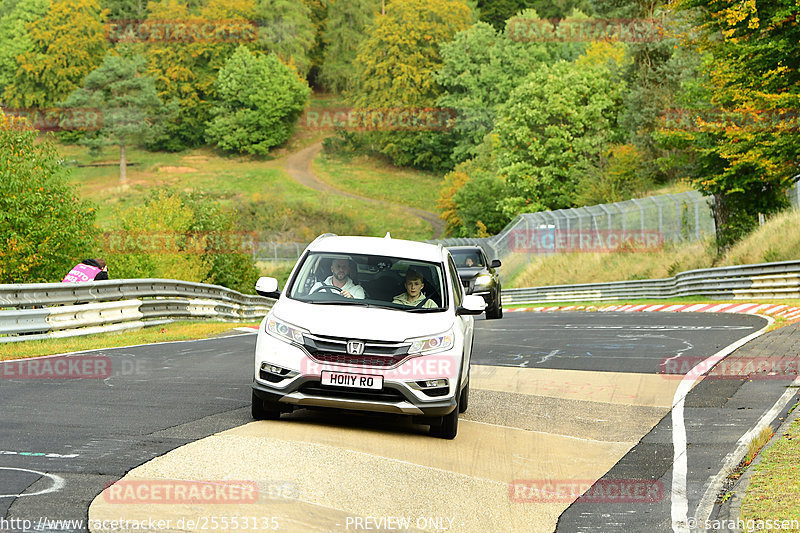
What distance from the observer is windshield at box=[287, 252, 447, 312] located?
9.52m

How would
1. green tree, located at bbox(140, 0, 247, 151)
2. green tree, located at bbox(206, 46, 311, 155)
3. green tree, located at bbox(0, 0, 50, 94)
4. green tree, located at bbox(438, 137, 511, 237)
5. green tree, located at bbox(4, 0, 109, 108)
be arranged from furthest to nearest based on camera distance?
green tree, located at bbox(0, 0, 50, 94)
green tree, located at bbox(4, 0, 109, 108)
green tree, located at bbox(140, 0, 247, 151)
green tree, located at bbox(206, 46, 311, 155)
green tree, located at bbox(438, 137, 511, 237)

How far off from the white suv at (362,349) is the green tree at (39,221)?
89.8ft

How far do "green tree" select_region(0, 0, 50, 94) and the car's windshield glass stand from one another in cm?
12551

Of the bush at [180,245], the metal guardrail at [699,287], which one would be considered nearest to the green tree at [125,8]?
the bush at [180,245]

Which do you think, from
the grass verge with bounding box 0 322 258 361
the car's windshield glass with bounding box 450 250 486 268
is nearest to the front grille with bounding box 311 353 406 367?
the grass verge with bounding box 0 322 258 361

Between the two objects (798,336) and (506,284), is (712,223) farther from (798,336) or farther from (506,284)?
(798,336)

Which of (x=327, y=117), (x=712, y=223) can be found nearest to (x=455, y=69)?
(x=327, y=117)

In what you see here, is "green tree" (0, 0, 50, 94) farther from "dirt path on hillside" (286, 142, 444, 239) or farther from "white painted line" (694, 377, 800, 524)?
"white painted line" (694, 377, 800, 524)

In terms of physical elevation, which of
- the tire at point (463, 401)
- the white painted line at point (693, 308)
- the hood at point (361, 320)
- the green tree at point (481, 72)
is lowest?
the white painted line at point (693, 308)

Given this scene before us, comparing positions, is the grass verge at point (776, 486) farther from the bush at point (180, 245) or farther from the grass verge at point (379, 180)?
the grass verge at point (379, 180)

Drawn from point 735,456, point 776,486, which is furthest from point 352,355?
point 776,486

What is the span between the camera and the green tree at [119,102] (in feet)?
381

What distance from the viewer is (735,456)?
8.14 meters

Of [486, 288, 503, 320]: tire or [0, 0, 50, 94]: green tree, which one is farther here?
[0, 0, 50, 94]: green tree
